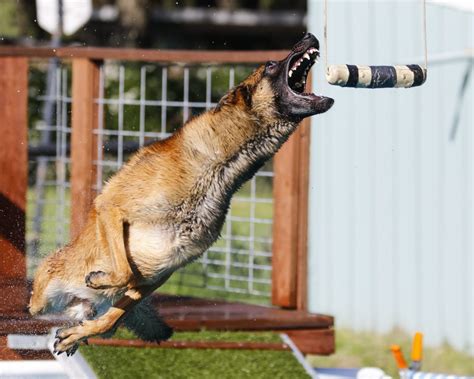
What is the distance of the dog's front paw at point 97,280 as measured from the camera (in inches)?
215


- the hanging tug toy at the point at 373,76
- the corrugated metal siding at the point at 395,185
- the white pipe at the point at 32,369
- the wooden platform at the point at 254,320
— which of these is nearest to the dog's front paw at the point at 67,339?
the white pipe at the point at 32,369

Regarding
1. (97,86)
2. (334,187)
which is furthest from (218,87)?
(97,86)

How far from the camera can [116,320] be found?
5523 mm

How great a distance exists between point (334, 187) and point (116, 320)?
18.4 ft

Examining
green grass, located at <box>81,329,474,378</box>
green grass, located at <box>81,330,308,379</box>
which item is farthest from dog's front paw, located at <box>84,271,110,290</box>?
green grass, located at <box>81,330,308,379</box>

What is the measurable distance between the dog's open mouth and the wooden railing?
286cm

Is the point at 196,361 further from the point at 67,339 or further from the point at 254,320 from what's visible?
the point at 67,339

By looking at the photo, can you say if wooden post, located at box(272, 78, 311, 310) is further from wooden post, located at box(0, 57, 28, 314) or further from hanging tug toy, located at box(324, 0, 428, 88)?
hanging tug toy, located at box(324, 0, 428, 88)

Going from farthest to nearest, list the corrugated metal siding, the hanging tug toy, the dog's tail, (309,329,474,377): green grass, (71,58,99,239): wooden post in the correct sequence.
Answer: the corrugated metal siding < (309,329,474,377): green grass < (71,58,99,239): wooden post < the dog's tail < the hanging tug toy

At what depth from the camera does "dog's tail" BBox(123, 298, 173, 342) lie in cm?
632

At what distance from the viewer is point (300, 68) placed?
17.8 feet

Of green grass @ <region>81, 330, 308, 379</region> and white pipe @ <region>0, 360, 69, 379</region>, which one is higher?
white pipe @ <region>0, 360, 69, 379</region>

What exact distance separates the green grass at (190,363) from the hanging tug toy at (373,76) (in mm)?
2662

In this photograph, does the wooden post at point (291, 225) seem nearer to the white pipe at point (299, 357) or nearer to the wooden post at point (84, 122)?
the white pipe at point (299, 357)
